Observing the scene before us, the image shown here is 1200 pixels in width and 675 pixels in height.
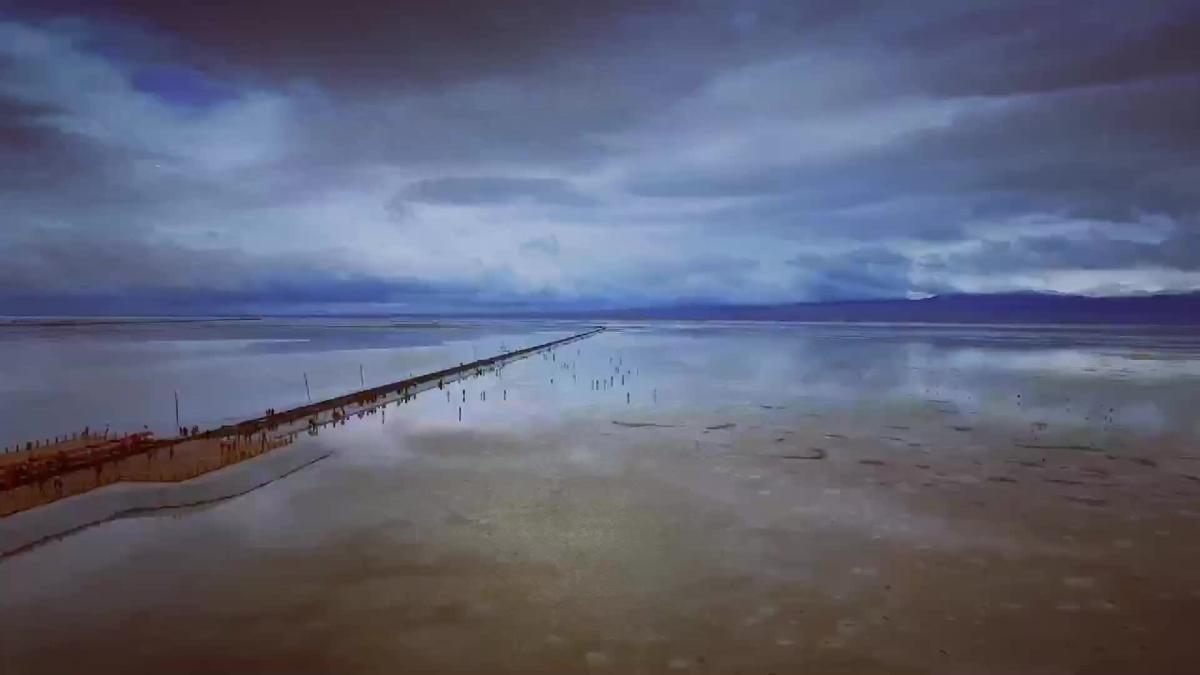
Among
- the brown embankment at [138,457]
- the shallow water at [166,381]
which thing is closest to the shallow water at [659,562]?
the brown embankment at [138,457]

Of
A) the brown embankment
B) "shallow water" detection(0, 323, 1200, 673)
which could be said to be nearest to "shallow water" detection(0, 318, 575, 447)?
the brown embankment

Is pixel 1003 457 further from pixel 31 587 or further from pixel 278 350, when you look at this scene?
pixel 278 350

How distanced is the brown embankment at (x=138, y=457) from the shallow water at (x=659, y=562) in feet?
5.09

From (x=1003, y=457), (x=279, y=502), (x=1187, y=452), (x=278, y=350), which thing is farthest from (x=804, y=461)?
(x=278, y=350)

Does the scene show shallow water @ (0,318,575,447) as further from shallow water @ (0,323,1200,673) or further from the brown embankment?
shallow water @ (0,323,1200,673)

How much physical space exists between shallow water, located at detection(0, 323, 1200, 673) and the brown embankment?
1551 mm

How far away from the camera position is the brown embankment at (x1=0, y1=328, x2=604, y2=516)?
→ 11.3 m

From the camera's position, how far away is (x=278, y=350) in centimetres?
5062

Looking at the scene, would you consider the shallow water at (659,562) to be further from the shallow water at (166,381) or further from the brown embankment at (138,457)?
the shallow water at (166,381)

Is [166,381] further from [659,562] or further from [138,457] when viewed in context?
[659,562]

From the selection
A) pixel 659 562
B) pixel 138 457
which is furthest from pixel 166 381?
pixel 659 562

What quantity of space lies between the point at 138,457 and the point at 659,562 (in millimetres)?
10410

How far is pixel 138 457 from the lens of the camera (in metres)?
14.0

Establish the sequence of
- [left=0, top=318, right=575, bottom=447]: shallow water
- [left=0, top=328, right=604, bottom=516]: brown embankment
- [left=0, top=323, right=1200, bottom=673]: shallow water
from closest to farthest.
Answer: [left=0, top=323, right=1200, bottom=673]: shallow water → [left=0, top=328, right=604, bottom=516]: brown embankment → [left=0, top=318, right=575, bottom=447]: shallow water
